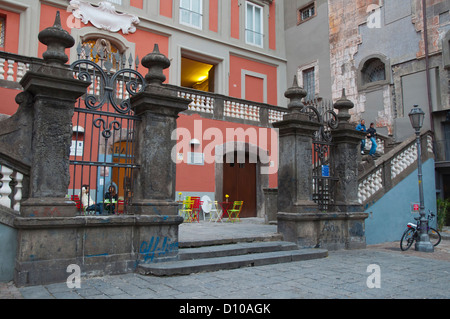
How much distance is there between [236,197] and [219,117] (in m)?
3.30

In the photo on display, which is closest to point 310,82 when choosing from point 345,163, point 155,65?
point 345,163

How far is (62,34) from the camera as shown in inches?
214

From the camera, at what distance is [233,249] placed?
6680 mm

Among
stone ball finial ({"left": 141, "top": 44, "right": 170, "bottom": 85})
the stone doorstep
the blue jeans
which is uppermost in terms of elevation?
stone ball finial ({"left": 141, "top": 44, "right": 170, "bottom": 85})

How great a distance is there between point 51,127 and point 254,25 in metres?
15.5

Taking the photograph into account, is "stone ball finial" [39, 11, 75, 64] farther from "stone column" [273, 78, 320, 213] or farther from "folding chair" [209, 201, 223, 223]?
"folding chair" [209, 201, 223, 223]

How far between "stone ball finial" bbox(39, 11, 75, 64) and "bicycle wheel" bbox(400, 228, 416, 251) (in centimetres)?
816

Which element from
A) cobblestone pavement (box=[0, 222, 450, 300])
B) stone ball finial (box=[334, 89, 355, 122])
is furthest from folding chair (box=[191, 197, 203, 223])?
cobblestone pavement (box=[0, 222, 450, 300])

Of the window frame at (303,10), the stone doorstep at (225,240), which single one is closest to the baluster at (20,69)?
the stone doorstep at (225,240)

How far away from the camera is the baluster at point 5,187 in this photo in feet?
16.8

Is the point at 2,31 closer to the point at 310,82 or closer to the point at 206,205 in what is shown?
the point at 206,205

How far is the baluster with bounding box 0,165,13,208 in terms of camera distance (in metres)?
5.12

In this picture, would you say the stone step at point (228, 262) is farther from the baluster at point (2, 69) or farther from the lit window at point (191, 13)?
the lit window at point (191, 13)

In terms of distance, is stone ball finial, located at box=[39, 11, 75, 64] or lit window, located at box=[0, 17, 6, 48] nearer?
stone ball finial, located at box=[39, 11, 75, 64]
